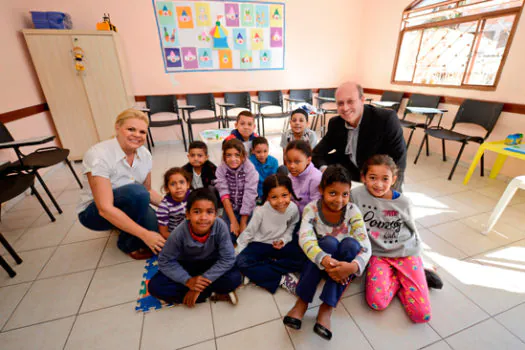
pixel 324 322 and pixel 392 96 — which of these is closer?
pixel 324 322

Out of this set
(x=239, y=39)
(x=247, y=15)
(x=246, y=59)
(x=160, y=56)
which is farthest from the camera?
(x=246, y=59)

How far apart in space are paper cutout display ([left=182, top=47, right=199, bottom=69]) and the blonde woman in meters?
3.00

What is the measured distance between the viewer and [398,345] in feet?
3.75

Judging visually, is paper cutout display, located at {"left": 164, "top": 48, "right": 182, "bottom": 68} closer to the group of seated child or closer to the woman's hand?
the group of seated child

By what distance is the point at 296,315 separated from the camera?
3.98 ft

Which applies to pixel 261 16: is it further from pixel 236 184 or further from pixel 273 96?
pixel 236 184

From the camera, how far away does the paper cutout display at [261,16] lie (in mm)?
4164

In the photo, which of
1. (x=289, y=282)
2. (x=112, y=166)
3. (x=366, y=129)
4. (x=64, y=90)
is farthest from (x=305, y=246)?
(x=64, y=90)

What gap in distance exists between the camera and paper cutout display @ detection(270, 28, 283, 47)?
4.37 metres

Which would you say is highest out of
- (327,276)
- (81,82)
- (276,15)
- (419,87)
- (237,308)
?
(276,15)

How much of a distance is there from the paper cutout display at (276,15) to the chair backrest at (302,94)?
121cm

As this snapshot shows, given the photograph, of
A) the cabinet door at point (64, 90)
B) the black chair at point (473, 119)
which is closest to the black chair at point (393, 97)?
the black chair at point (473, 119)

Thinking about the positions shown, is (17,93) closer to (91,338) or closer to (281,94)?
(91,338)

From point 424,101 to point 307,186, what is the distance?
314 cm
